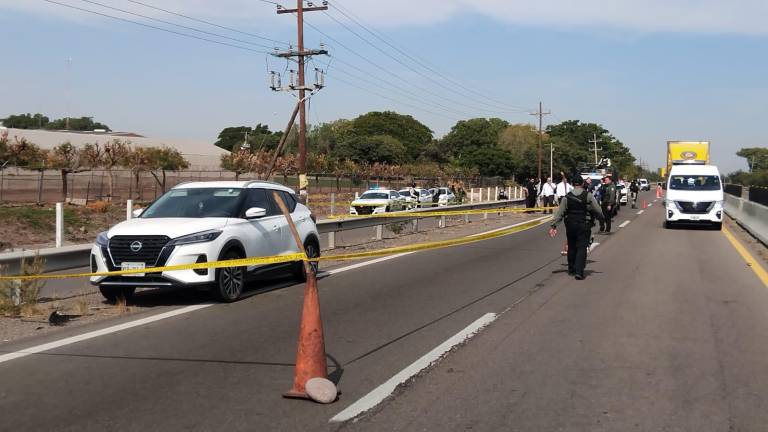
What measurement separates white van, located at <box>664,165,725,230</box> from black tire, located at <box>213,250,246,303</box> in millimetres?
20139

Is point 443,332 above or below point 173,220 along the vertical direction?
below

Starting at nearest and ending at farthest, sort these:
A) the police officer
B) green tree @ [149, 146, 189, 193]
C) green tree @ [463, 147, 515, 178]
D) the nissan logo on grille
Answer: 1. the nissan logo on grille
2. the police officer
3. green tree @ [149, 146, 189, 193]
4. green tree @ [463, 147, 515, 178]

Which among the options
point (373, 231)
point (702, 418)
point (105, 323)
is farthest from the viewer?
point (373, 231)

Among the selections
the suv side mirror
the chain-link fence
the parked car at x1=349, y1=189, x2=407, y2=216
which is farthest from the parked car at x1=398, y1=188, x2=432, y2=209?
the suv side mirror

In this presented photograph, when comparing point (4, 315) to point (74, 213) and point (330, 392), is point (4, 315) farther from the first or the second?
point (74, 213)

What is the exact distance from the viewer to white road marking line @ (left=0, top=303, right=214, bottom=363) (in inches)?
280

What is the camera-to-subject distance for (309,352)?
5.69m

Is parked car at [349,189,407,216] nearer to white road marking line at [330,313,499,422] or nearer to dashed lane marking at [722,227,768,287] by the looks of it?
dashed lane marking at [722,227,768,287]

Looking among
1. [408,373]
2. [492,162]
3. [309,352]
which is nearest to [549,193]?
[408,373]

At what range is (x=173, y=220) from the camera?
10.1 metres

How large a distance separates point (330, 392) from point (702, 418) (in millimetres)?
2689

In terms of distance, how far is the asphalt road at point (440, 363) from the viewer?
5258mm

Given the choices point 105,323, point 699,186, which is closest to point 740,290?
point 105,323

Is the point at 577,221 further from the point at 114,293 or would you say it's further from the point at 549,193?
the point at 549,193
